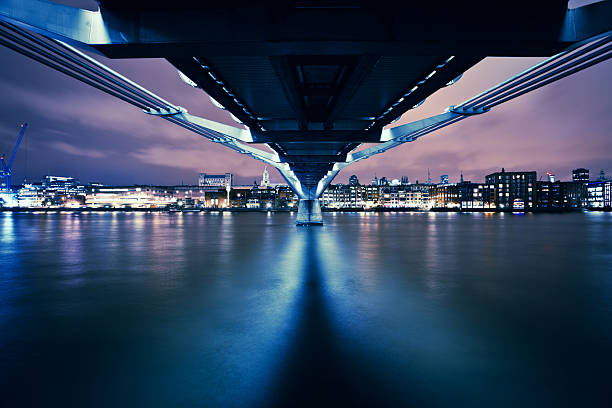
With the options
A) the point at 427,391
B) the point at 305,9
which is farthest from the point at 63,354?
the point at 305,9

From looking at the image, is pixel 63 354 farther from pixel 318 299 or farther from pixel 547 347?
pixel 547 347

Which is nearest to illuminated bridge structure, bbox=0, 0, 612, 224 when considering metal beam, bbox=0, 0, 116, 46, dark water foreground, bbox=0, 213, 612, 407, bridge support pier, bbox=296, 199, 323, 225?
metal beam, bbox=0, 0, 116, 46

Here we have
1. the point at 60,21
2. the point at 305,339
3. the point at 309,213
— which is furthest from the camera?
the point at 309,213

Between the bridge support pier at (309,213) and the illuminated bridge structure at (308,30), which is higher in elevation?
the illuminated bridge structure at (308,30)

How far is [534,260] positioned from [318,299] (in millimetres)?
14757

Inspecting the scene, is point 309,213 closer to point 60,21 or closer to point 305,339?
point 305,339

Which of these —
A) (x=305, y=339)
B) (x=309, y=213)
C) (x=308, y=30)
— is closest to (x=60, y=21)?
(x=308, y=30)

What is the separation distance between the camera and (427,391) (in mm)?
4777

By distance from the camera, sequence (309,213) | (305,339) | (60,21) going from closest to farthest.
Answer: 1. (305,339)
2. (60,21)
3. (309,213)

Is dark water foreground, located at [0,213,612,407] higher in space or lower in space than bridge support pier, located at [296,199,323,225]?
lower

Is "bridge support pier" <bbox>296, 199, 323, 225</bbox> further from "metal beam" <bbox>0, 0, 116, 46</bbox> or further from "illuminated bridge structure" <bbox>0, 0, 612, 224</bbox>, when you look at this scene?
"metal beam" <bbox>0, 0, 116, 46</bbox>

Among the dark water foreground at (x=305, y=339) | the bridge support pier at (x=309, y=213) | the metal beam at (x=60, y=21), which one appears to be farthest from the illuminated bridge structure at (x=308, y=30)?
the bridge support pier at (x=309, y=213)

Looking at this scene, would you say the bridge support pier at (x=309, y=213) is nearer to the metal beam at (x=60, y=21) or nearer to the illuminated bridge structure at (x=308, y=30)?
the illuminated bridge structure at (x=308, y=30)

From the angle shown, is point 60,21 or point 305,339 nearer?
point 305,339
